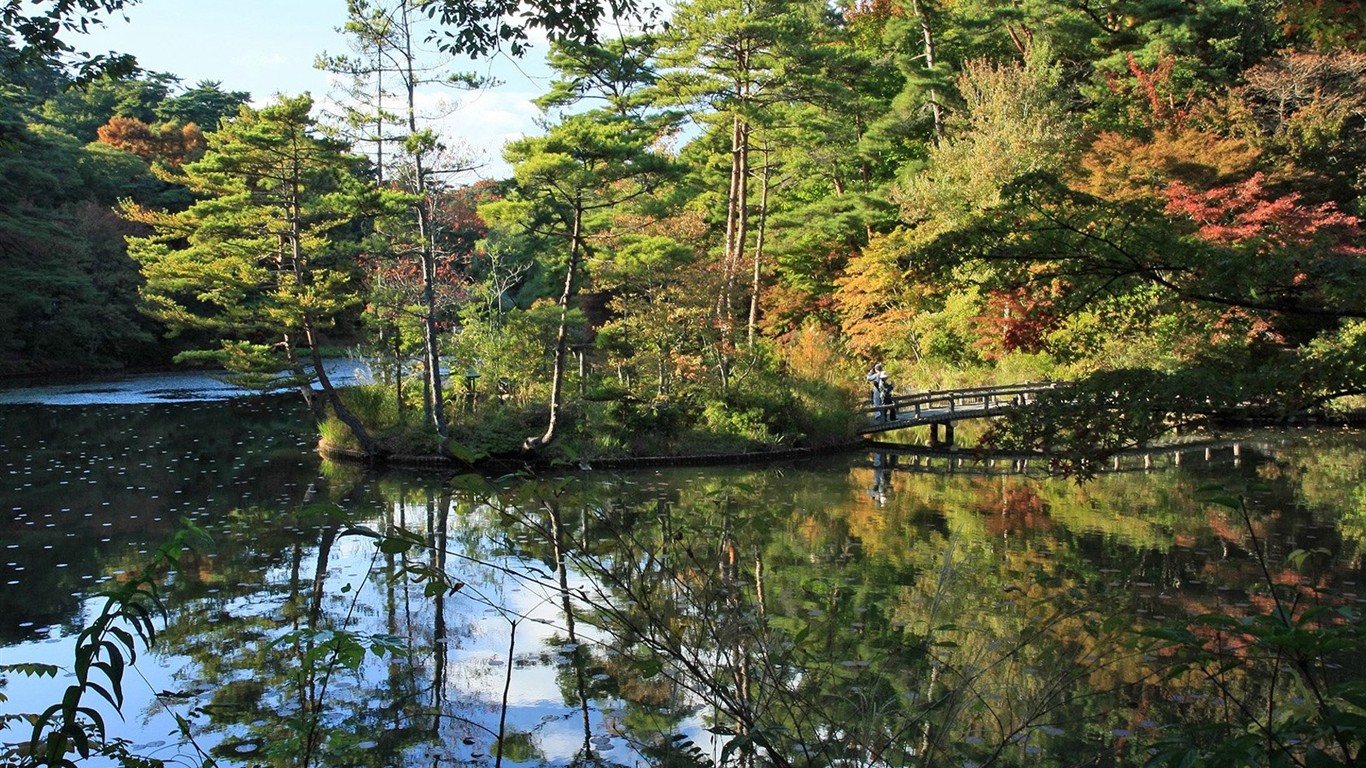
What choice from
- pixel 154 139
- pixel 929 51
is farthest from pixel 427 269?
pixel 154 139

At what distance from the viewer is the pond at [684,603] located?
2840mm

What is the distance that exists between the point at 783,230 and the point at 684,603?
2169 centimetres

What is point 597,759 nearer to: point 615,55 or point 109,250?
point 615,55

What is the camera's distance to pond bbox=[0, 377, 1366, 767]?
9.32ft

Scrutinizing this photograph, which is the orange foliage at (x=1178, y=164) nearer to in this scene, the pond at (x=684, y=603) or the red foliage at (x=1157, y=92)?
the red foliage at (x=1157, y=92)

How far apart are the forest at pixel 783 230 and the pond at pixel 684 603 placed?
1.42m

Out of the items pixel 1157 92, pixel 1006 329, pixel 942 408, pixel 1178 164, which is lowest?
pixel 942 408

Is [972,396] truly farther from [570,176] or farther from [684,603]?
[684,603]

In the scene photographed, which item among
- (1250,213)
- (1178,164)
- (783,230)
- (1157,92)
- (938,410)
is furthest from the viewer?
(783,230)

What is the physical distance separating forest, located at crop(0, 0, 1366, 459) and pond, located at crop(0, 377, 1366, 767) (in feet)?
4.67

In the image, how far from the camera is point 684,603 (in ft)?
14.5

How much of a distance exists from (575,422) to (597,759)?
10.7 m

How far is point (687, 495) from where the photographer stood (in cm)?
1222

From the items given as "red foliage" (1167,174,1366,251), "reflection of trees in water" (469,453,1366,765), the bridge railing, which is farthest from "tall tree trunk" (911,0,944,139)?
"reflection of trees in water" (469,453,1366,765)
